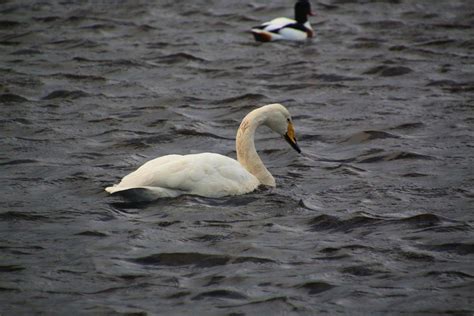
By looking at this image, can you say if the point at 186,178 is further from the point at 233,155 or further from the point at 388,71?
the point at 388,71

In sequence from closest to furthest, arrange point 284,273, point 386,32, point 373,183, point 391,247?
point 284,273
point 391,247
point 373,183
point 386,32

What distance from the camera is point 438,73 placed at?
47.4ft

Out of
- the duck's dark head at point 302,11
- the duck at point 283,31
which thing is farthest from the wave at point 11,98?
the duck's dark head at point 302,11

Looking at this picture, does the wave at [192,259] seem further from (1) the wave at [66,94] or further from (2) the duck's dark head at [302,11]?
(2) the duck's dark head at [302,11]

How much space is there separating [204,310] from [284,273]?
2.77 ft

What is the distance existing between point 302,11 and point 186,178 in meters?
9.26

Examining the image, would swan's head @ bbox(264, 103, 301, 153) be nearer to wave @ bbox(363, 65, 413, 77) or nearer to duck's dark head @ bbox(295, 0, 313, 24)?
wave @ bbox(363, 65, 413, 77)

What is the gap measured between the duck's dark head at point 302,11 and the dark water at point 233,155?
0.39 metres

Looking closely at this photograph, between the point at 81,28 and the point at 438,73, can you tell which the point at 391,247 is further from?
the point at 81,28

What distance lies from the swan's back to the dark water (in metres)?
0.11

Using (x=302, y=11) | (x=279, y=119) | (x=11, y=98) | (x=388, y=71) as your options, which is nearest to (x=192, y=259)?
(x=279, y=119)

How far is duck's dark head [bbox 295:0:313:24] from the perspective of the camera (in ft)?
57.5

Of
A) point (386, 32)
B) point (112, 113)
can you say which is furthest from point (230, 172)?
point (386, 32)

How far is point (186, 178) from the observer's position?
348 inches
